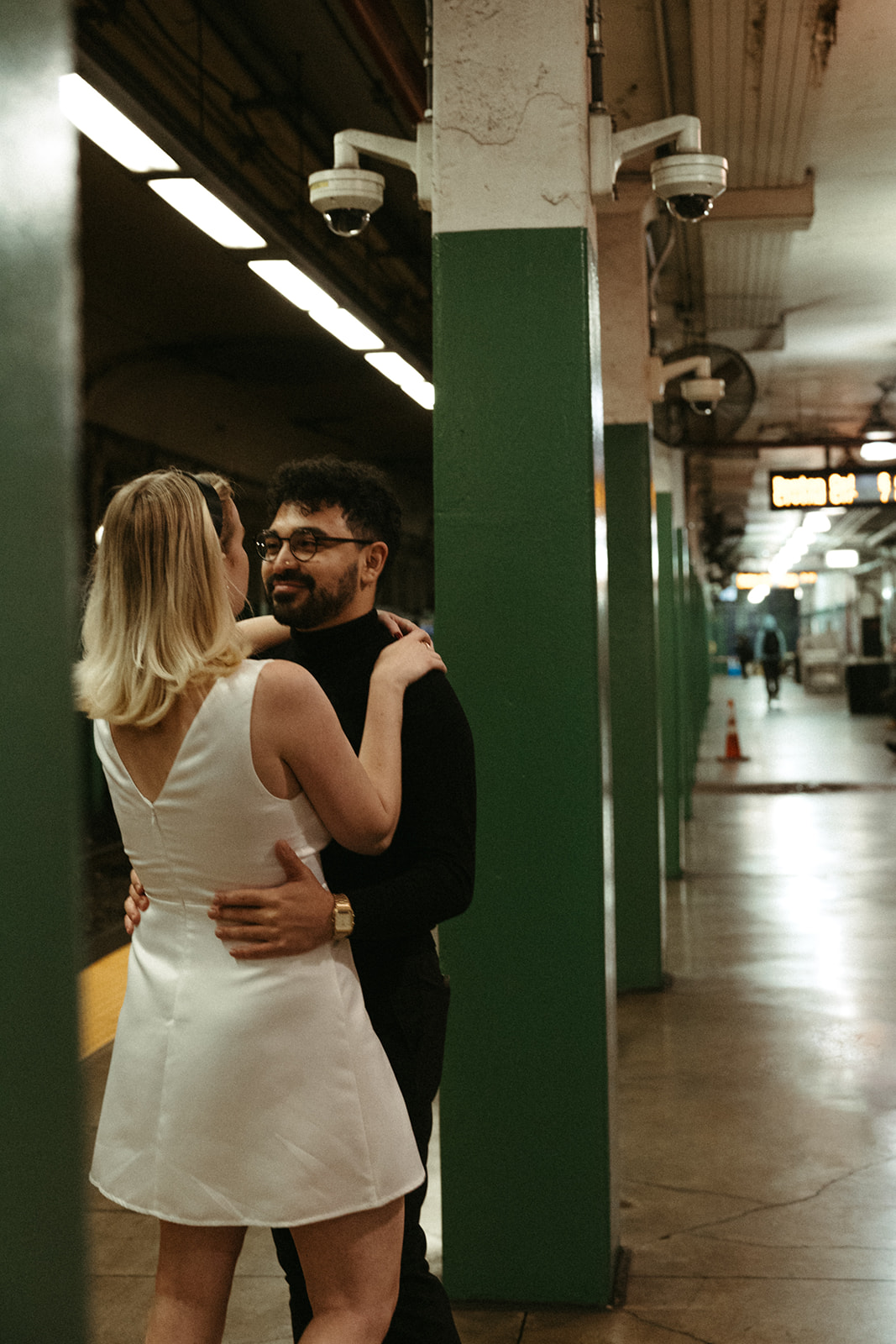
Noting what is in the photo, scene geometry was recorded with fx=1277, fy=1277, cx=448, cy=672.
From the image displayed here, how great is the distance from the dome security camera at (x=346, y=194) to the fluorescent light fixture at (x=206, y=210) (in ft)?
2.46

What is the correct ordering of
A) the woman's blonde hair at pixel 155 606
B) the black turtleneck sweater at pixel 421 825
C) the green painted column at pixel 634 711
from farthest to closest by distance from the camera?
1. the green painted column at pixel 634 711
2. the black turtleneck sweater at pixel 421 825
3. the woman's blonde hair at pixel 155 606

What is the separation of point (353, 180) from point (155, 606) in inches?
101

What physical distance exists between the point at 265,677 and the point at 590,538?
1.58 m

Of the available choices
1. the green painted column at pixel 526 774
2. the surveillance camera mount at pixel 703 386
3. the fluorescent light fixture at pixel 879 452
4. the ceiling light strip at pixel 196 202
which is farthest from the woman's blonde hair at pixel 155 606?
the fluorescent light fixture at pixel 879 452

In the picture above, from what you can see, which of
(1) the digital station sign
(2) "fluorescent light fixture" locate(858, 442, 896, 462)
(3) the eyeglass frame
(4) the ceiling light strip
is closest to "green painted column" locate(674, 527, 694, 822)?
(1) the digital station sign

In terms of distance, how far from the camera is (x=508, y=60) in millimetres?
3203

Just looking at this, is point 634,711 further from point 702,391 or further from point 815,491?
point 815,491

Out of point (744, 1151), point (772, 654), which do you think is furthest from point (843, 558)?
point (744, 1151)

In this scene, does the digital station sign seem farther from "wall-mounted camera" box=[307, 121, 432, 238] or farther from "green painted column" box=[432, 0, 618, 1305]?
"green painted column" box=[432, 0, 618, 1305]

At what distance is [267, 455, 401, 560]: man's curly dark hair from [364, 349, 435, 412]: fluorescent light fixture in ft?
16.6

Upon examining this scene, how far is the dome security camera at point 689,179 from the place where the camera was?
13.0ft

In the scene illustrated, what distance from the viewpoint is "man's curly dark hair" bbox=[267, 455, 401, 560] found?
2.14 meters

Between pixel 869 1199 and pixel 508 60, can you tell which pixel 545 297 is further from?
pixel 869 1199

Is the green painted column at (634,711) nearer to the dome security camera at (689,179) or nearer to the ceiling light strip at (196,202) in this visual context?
the ceiling light strip at (196,202)
